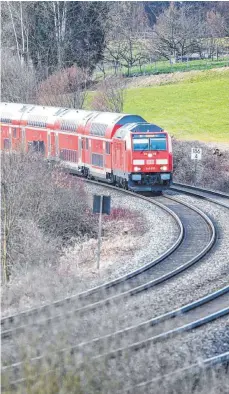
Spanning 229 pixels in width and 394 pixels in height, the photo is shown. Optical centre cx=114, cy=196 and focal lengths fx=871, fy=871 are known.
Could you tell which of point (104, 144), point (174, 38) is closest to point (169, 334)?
point (104, 144)

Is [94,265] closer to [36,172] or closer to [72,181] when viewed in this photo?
[36,172]

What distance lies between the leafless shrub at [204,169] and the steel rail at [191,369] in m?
Result: 19.7

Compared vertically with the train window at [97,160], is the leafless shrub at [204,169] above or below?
below

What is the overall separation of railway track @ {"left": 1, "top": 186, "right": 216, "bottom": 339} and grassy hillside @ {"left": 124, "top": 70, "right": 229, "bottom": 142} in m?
19.8

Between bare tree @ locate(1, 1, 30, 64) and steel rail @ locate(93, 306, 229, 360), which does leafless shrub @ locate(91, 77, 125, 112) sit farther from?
steel rail @ locate(93, 306, 229, 360)

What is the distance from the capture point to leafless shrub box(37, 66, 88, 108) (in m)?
45.3

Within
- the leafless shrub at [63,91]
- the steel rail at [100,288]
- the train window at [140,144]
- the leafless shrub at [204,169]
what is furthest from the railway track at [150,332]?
the leafless shrub at [63,91]

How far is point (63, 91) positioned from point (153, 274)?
3000 centimetres

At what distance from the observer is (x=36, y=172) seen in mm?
22141

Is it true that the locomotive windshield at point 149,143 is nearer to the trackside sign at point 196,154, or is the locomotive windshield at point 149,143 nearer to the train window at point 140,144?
the train window at point 140,144

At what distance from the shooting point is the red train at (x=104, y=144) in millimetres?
27312

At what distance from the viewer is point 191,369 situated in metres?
10.8

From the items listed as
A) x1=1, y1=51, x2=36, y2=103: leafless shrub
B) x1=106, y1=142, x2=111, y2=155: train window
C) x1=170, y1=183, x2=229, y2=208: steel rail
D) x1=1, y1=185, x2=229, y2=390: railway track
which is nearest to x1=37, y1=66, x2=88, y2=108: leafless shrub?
x1=1, y1=51, x2=36, y2=103: leafless shrub

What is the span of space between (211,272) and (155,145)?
10.5 metres
